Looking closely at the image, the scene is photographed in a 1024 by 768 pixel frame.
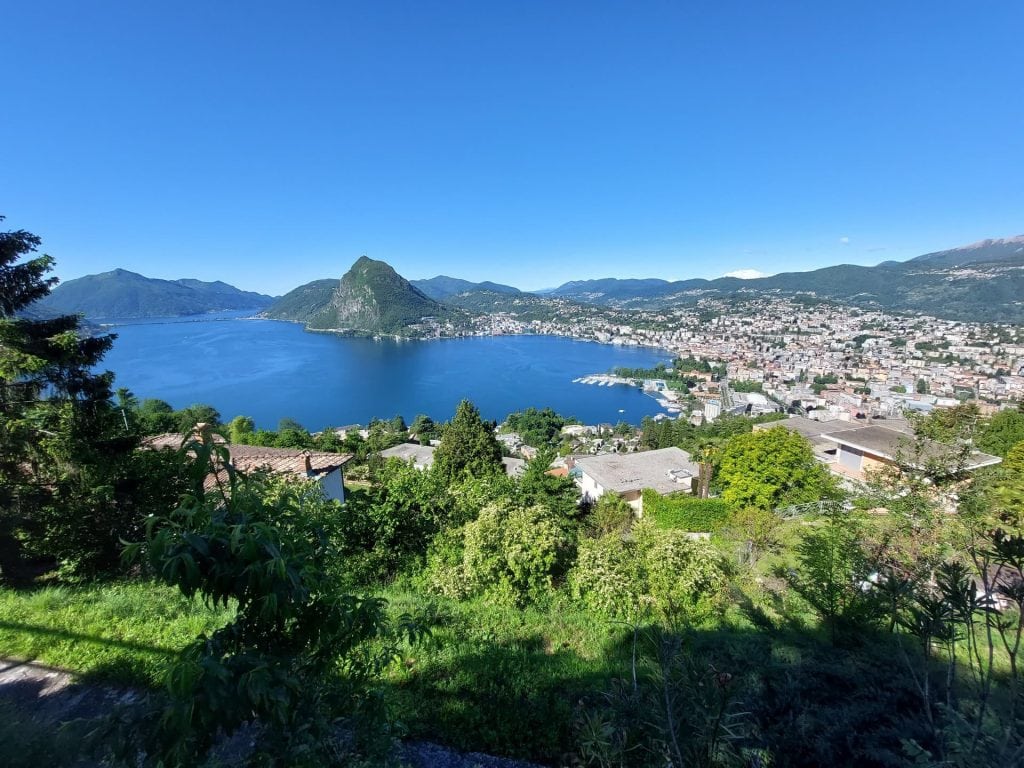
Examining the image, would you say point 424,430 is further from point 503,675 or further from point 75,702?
point 75,702

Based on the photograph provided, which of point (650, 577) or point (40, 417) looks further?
point (650, 577)

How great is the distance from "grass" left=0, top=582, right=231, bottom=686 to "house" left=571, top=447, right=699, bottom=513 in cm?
1343

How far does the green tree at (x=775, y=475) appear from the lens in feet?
42.7

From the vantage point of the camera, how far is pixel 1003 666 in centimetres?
374

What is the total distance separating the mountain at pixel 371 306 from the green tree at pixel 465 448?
119865 millimetres

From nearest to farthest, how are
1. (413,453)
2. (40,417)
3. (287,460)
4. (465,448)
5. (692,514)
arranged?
(40,417), (287,460), (692,514), (465,448), (413,453)

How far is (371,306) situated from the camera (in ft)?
497

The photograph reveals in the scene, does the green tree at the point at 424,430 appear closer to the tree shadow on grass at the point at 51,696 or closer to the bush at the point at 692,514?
the bush at the point at 692,514

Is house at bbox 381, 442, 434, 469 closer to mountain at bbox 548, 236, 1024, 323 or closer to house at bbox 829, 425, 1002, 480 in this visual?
house at bbox 829, 425, 1002, 480

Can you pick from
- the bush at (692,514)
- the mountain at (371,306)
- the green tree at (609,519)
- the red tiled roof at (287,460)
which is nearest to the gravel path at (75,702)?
the red tiled roof at (287,460)

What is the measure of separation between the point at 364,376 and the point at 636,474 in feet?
224

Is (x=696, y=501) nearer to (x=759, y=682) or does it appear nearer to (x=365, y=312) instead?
(x=759, y=682)

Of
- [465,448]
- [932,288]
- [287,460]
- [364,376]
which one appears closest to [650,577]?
[287,460]

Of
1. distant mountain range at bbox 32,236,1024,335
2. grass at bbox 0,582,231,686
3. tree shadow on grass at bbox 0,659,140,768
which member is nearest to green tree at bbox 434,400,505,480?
grass at bbox 0,582,231,686
